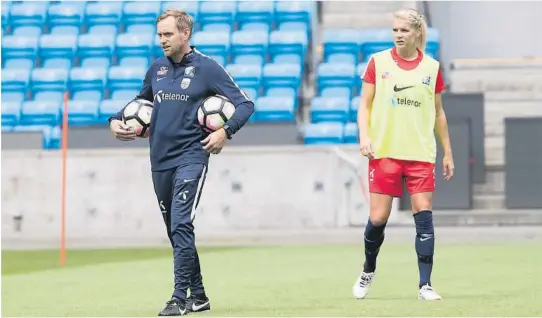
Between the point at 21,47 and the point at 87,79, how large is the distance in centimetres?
202

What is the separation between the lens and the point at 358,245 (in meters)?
17.9

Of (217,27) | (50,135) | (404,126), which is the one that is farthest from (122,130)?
(217,27)

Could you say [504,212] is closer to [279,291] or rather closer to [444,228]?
[444,228]

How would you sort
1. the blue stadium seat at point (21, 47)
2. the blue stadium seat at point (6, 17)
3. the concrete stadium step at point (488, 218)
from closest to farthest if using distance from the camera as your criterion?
the concrete stadium step at point (488, 218)
the blue stadium seat at point (21, 47)
the blue stadium seat at point (6, 17)

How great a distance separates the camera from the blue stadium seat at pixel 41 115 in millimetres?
24750

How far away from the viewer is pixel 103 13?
2742cm

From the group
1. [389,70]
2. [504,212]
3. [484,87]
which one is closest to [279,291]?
[389,70]

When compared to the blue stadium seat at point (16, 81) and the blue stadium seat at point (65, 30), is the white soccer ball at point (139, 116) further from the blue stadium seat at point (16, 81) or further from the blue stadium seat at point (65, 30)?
the blue stadium seat at point (65, 30)

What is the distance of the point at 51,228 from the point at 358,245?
22.4ft

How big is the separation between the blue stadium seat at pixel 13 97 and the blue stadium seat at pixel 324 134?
240 inches

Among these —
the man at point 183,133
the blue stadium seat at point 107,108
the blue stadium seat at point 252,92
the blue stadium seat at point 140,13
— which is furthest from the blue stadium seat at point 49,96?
the man at point 183,133

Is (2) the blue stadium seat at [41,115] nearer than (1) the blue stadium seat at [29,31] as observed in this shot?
Yes

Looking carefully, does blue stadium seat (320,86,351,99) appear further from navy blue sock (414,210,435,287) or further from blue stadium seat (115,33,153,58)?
navy blue sock (414,210,435,287)

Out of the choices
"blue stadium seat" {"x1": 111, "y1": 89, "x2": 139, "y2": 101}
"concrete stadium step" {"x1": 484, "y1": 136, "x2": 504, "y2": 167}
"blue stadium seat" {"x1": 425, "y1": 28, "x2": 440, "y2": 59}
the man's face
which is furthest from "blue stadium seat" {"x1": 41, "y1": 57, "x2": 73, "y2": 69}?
the man's face
